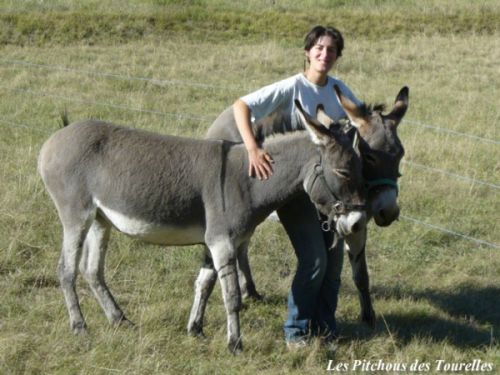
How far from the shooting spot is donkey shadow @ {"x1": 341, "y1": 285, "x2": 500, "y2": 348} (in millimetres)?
5723

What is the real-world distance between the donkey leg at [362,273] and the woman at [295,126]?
212 millimetres

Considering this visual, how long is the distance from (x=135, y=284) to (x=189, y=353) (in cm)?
147

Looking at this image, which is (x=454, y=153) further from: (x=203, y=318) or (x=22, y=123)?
(x=22, y=123)

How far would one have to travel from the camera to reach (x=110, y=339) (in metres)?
5.06

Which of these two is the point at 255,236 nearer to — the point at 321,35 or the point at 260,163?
the point at 260,163

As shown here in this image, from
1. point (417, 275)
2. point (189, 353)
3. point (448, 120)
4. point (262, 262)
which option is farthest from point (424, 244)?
point (448, 120)

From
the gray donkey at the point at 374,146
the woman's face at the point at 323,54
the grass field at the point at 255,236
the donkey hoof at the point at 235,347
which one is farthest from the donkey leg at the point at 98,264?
the woman's face at the point at 323,54

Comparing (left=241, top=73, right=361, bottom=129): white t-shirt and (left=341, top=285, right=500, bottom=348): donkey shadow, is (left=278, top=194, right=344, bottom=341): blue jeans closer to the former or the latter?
(left=341, top=285, right=500, bottom=348): donkey shadow

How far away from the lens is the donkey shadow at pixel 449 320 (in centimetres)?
572

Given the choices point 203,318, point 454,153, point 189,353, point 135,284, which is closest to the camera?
point 189,353

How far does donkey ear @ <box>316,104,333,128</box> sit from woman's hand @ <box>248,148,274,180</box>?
1.39ft

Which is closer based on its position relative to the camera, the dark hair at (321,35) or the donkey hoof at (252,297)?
the dark hair at (321,35)

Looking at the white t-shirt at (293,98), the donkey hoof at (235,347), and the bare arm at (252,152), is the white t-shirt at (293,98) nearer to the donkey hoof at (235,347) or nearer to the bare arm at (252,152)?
the bare arm at (252,152)

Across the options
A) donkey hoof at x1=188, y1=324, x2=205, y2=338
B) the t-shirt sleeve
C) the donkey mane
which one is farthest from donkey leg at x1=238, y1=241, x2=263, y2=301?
the t-shirt sleeve
